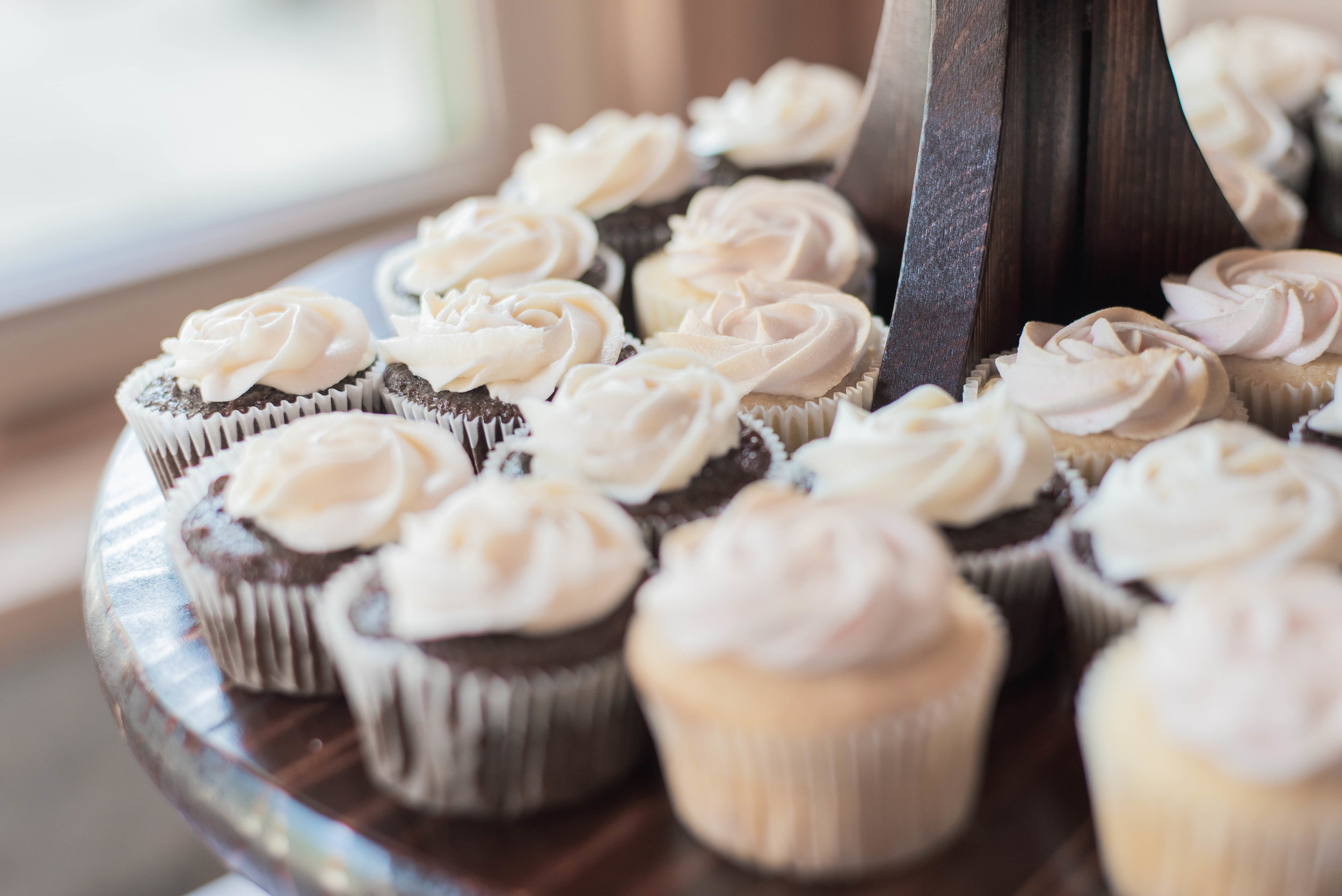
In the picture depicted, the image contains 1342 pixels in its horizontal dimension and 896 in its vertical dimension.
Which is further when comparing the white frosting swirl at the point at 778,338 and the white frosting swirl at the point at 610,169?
the white frosting swirl at the point at 610,169

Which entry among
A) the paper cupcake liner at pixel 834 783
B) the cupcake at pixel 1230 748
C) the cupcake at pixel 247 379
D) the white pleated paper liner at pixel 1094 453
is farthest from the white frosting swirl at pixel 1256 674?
the cupcake at pixel 247 379

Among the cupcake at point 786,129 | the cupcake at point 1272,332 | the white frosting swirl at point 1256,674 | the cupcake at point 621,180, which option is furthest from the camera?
the cupcake at point 786,129

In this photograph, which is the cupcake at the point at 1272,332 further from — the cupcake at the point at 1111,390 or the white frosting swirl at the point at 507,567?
the white frosting swirl at the point at 507,567

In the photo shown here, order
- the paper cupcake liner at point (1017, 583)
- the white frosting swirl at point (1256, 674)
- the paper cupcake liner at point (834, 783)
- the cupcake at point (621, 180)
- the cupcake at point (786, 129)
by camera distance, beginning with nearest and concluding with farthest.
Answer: the white frosting swirl at point (1256, 674) < the paper cupcake liner at point (834, 783) < the paper cupcake liner at point (1017, 583) < the cupcake at point (621, 180) < the cupcake at point (786, 129)

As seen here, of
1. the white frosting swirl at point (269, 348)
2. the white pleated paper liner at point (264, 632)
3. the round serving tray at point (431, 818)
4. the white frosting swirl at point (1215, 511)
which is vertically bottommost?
the round serving tray at point (431, 818)

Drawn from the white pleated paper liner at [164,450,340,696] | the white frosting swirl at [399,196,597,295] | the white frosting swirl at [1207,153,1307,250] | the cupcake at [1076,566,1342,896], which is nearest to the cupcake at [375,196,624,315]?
the white frosting swirl at [399,196,597,295]

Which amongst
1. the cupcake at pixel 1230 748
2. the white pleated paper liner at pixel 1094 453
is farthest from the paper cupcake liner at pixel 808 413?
the cupcake at pixel 1230 748

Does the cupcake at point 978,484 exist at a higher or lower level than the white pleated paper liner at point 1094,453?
higher

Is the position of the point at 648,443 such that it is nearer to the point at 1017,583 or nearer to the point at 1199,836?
the point at 1017,583
